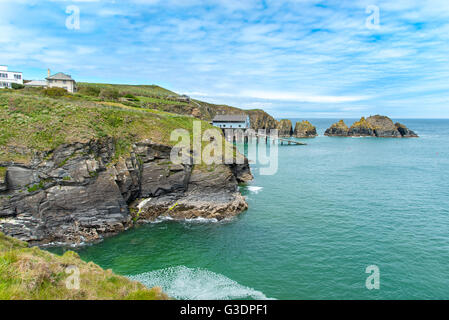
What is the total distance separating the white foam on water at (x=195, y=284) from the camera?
20.4 meters

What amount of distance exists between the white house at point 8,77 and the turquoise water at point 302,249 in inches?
2466

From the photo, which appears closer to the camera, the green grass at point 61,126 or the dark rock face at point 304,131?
the green grass at point 61,126

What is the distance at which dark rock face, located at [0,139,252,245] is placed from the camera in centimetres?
2914

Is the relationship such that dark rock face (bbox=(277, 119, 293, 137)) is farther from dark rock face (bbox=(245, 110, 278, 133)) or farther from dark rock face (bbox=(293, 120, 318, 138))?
dark rock face (bbox=(245, 110, 278, 133))

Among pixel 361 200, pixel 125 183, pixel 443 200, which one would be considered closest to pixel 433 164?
pixel 443 200

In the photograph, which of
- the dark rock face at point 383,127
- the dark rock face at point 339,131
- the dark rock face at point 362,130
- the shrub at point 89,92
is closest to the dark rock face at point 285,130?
the dark rock face at point 339,131

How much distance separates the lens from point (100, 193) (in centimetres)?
3200

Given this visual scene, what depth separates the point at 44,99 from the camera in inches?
1513

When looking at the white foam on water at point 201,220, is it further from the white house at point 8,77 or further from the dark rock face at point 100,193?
the white house at point 8,77

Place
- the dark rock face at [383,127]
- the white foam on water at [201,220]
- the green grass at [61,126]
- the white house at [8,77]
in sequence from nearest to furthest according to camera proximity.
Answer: the green grass at [61,126], the white foam on water at [201,220], the white house at [8,77], the dark rock face at [383,127]
